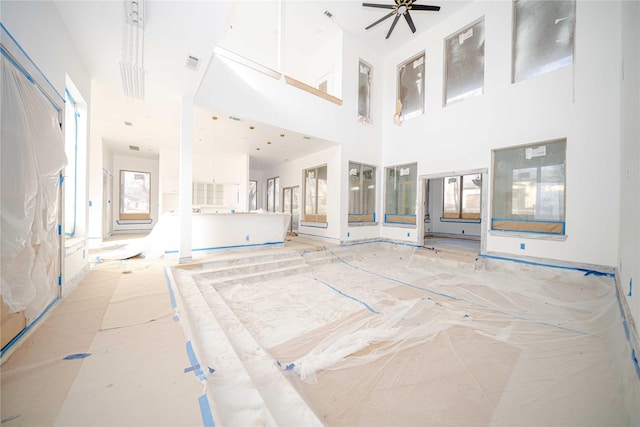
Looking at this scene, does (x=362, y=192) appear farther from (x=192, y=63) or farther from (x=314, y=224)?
(x=192, y=63)

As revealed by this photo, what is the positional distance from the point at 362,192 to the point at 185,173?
5.01 m

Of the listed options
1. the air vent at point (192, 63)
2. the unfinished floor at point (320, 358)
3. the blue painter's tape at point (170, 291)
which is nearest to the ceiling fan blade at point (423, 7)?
the air vent at point (192, 63)

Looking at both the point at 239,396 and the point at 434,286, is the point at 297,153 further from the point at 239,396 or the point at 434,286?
the point at 239,396

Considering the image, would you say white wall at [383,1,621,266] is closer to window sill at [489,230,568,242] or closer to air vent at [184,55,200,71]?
window sill at [489,230,568,242]

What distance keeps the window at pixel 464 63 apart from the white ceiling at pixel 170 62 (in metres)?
0.73

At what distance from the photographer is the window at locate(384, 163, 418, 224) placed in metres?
6.91

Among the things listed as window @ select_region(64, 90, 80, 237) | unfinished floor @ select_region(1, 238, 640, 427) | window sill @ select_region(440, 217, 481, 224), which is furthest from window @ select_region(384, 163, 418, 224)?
window @ select_region(64, 90, 80, 237)

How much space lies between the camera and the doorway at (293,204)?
30.7 feet

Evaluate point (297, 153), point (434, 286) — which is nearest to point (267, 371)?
point (434, 286)

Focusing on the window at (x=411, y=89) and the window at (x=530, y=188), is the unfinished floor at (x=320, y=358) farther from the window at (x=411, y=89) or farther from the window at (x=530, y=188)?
the window at (x=411, y=89)

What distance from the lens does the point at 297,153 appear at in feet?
26.5

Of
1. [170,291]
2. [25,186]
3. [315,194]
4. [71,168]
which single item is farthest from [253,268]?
[315,194]

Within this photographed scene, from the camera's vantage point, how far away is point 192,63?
317 centimetres

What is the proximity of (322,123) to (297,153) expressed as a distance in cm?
197
